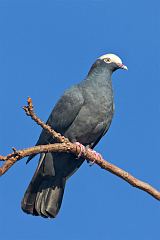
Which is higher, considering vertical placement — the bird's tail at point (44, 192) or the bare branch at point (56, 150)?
the bird's tail at point (44, 192)

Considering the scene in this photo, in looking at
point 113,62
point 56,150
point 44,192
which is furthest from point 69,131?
point 56,150

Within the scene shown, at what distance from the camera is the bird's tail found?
24.0ft

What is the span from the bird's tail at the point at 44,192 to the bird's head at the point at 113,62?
1595mm

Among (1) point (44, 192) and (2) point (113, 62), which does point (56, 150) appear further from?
(2) point (113, 62)

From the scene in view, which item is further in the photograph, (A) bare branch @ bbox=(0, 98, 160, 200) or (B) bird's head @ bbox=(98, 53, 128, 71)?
(B) bird's head @ bbox=(98, 53, 128, 71)

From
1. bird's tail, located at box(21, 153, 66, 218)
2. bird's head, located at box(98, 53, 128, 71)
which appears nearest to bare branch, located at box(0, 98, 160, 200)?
bird's tail, located at box(21, 153, 66, 218)

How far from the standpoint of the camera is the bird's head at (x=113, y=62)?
7988 millimetres

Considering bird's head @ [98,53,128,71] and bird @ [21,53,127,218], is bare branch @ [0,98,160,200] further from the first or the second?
bird's head @ [98,53,128,71]

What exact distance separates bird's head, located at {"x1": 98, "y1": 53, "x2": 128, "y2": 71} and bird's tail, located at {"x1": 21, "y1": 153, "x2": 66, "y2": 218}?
62.8 inches

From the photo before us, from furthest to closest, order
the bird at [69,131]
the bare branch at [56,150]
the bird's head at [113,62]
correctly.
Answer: the bird's head at [113,62]
the bird at [69,131]
the bare branch at [56,150]

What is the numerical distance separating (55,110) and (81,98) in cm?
41

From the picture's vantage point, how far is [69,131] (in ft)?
23.7

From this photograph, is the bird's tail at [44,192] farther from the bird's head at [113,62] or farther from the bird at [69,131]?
the bird's head at [113,62]

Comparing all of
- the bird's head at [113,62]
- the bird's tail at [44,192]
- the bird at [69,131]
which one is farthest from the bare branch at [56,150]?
the bird's head at [113,62]
